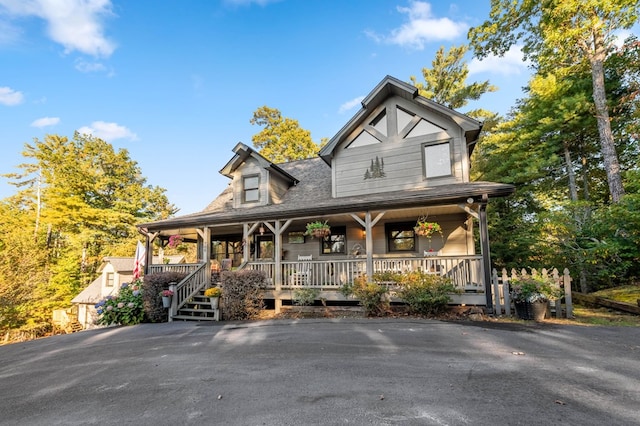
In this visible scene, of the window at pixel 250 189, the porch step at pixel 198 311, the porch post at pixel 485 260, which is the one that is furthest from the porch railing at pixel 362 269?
the window at pixel 250 189

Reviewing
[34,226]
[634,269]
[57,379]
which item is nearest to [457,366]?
[57,379]

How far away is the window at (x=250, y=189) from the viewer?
13188 mm

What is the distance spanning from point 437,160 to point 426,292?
5.02 meters

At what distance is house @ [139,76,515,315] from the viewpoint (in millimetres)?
8962

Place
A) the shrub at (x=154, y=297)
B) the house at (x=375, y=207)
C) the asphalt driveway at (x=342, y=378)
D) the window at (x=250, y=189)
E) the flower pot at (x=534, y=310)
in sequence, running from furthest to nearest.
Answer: the window at (x=250, y=189), the shrub at (x=154, y=297), the house at (x=375, y=207), the flower pot at (x=534, y=310), the asphalt driveway at (x=342, y=378)

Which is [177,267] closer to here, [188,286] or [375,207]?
[188,286]

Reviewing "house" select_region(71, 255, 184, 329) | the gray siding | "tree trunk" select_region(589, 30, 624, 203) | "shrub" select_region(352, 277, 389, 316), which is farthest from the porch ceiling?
"house" select_region(71, 255, 184, 329)

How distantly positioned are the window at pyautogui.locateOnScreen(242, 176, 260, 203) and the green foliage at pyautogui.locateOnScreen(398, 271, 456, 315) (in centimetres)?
771

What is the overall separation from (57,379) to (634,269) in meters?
17.3

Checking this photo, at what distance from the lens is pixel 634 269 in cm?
1102

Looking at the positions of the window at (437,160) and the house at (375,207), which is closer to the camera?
the house at (375,207)

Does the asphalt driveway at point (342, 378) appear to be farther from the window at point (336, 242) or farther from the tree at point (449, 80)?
the tree at point (449, 80)

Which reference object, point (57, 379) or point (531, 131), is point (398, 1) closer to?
point (531, 131)

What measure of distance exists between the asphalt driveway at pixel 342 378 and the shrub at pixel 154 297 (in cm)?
299
